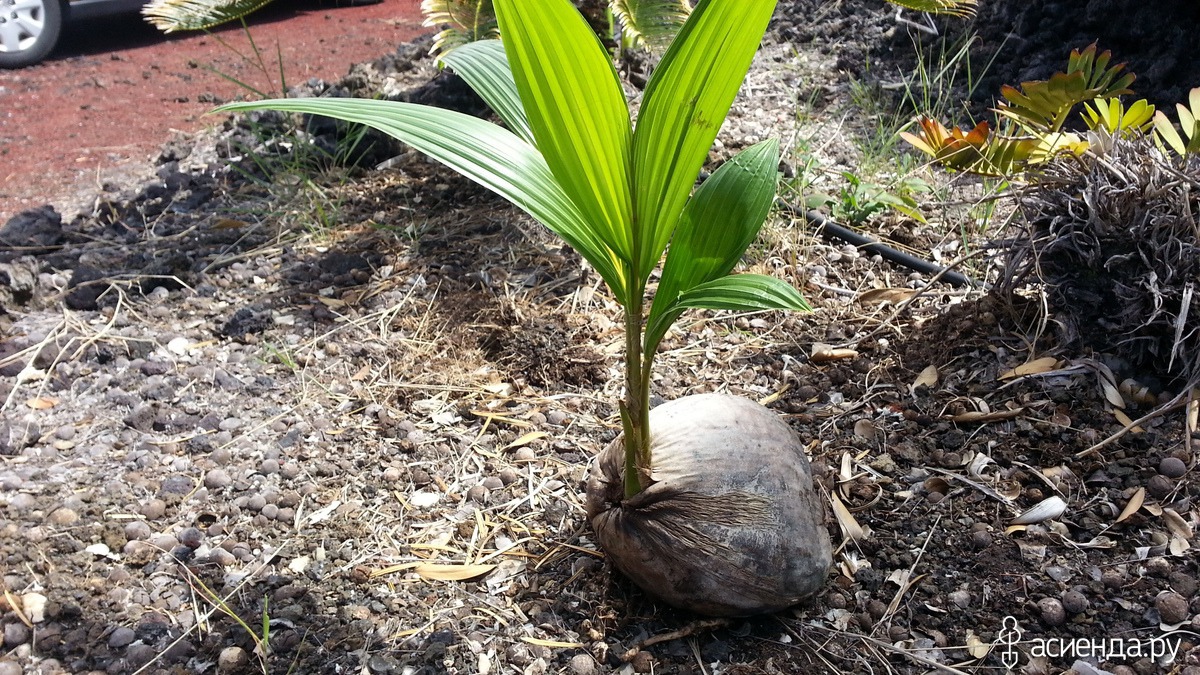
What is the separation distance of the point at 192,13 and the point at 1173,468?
2995mm

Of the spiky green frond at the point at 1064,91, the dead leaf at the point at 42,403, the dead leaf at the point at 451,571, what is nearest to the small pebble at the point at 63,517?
the dead leaf at the point at 42,403

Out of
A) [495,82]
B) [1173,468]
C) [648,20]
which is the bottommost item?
[1173,468]

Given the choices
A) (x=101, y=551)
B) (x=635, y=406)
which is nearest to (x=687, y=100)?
(x=635, y=406)

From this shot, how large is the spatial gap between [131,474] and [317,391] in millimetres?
422

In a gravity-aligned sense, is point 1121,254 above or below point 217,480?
above

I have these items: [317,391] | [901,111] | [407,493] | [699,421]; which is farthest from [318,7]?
[699,421]

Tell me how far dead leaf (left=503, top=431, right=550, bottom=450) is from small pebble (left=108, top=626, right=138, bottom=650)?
764 mm

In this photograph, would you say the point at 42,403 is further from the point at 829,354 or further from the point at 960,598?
the point at 960,598

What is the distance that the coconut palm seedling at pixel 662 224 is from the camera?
3.43ft

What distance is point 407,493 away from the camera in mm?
1724

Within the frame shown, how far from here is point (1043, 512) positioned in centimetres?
151

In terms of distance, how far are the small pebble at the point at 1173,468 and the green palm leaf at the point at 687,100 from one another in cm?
107

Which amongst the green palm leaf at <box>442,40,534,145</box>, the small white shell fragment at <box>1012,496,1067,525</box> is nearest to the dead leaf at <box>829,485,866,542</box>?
the small white shell fragment at <box>1012,496,1067,525</box>
